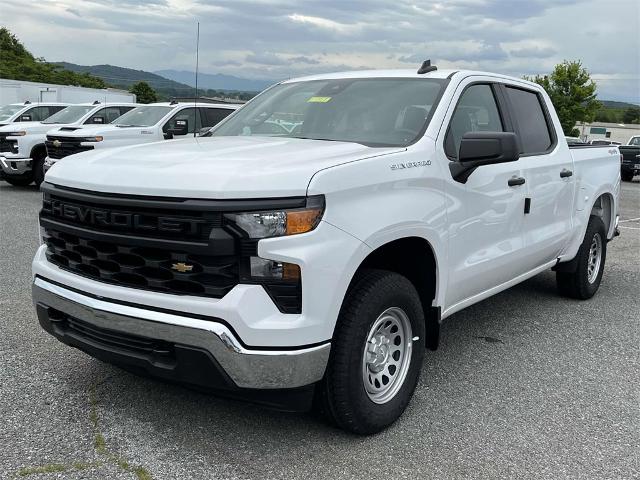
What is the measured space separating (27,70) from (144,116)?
2376 inches

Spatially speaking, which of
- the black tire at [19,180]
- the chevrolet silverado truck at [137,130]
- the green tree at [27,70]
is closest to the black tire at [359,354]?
the chevrolet silverado truck at [137,130]

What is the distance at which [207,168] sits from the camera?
2959 mm

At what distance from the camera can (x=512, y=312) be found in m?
5.77

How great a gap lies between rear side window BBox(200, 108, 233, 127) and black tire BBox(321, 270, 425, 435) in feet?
35.6

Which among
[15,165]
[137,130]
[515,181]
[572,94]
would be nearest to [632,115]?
[572,94]

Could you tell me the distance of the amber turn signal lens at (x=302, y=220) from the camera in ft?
9.20

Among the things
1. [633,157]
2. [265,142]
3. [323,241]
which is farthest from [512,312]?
[633,157]

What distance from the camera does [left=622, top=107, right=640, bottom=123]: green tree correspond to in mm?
102875

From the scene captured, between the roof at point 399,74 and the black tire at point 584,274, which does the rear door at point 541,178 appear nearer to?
the roof at point 399,74

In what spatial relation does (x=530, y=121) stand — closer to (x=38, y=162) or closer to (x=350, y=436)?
(x=350, y=436)

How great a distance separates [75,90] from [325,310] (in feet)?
103

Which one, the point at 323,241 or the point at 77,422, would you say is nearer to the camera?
the point at 323,241

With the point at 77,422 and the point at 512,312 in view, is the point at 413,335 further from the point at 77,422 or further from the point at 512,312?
the point at 512,312

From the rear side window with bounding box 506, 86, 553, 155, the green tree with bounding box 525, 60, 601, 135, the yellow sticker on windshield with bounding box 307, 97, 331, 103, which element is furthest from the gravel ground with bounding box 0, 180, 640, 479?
the green tree with bounding box 525, 60, 601, 135
